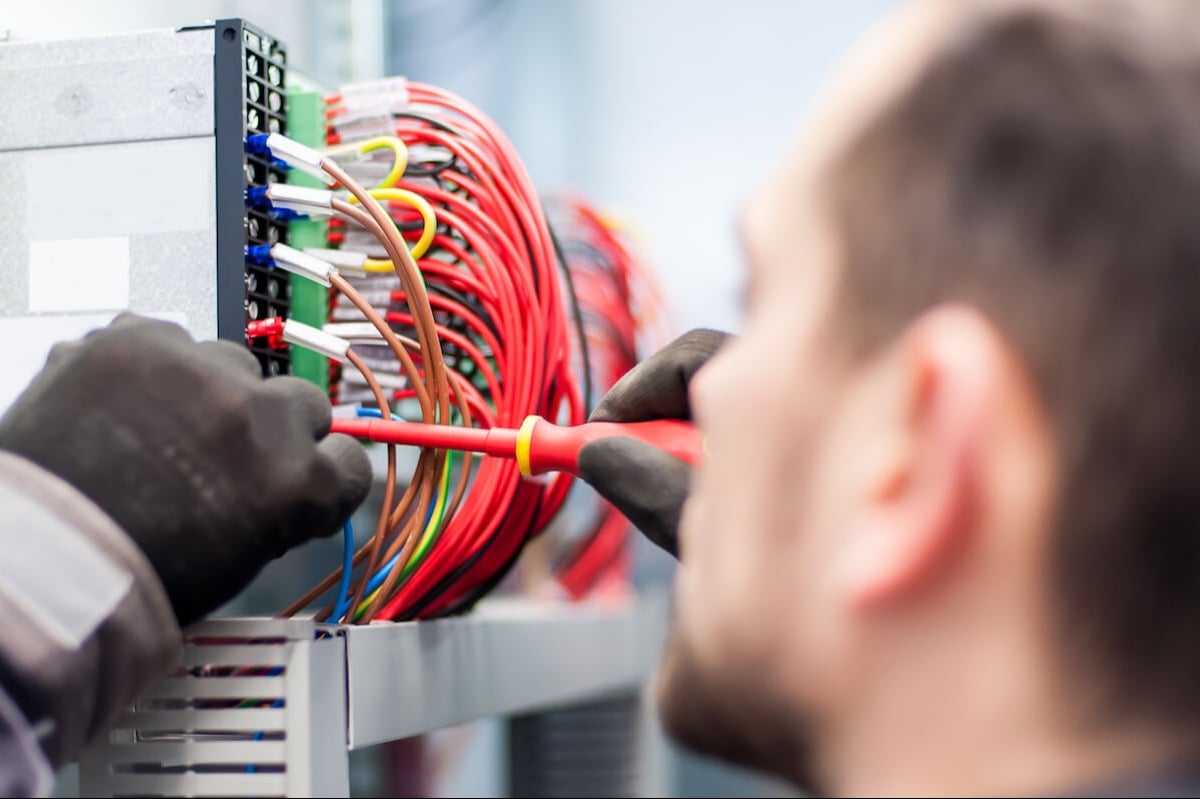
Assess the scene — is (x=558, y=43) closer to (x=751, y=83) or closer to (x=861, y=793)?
(x=751, y=83)

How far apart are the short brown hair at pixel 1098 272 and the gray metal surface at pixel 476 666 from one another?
40 cm

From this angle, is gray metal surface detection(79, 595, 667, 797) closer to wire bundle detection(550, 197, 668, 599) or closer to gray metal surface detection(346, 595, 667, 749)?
gray metal surface detection(346, 595, 667, 749)

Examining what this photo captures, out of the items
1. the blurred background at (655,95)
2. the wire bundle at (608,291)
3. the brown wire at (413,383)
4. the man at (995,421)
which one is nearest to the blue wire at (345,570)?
the brown wire at (413,383)

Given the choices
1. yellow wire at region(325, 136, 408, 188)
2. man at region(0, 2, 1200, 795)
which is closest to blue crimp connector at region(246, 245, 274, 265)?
yellow wire at region(325, 136, 408, 188)

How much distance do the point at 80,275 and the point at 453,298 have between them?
23 cm

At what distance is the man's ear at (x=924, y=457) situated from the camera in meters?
0.32

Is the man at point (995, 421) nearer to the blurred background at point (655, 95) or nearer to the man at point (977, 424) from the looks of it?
the man at point (977, 424)

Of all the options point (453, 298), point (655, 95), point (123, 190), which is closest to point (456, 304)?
point (453, 298)

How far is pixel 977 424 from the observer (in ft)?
1.06

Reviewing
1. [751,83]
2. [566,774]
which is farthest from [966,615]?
[751,83]

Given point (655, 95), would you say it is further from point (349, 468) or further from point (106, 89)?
point (349, 468)

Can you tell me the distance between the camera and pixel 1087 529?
327mm

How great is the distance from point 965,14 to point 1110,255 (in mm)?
94

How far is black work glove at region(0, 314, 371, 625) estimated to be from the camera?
0.50m
